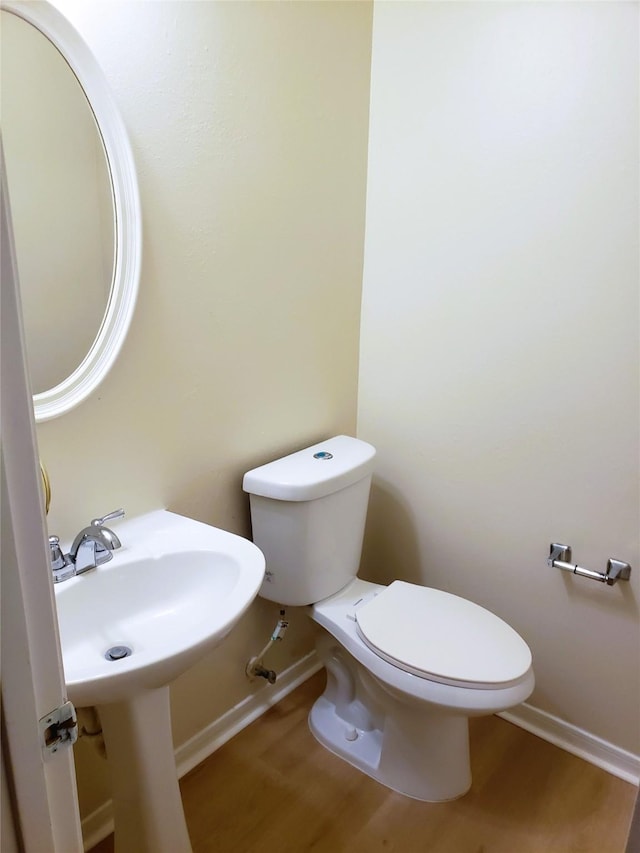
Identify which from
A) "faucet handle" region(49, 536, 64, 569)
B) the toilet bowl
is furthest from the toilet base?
"faucet handle" region(49, 536, 64, 569)

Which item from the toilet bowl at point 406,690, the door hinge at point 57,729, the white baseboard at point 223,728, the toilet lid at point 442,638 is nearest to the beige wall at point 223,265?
the white baseboard at point 223,728

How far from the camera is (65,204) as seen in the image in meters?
1.11

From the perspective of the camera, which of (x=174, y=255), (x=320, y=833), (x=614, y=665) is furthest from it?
(x=614, y=665)

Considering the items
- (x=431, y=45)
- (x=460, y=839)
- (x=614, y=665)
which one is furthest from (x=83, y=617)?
(x=431, y=45)

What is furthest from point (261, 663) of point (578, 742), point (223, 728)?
point (578, 742)

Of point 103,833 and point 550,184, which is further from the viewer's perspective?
point 550,184

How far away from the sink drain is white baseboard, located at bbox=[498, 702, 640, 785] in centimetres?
129

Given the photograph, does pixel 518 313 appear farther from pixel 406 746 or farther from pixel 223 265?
pixel 406 746

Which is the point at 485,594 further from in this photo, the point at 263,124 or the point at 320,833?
the point at 263,124

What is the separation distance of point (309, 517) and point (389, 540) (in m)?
0.58

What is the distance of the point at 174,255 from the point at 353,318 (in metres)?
0.72

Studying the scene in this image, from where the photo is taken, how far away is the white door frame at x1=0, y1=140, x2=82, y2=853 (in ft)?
1.47

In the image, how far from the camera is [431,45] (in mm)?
1595

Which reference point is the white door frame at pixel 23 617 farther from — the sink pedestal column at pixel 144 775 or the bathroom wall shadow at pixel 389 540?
the bathroom wall shadow at pixel 389 540
